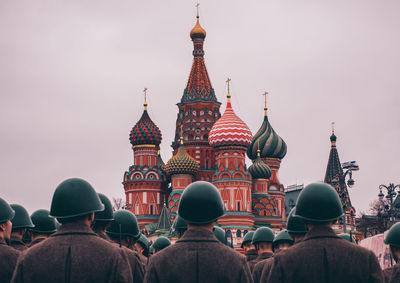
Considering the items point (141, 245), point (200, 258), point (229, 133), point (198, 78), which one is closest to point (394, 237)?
point (200, 258)

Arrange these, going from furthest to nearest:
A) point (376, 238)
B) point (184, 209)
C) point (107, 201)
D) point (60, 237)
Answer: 1. point (376, 238)
2. point (107, 201)
3. point (184, 209)
4. point (60, 237)

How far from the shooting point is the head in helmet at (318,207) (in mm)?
4496

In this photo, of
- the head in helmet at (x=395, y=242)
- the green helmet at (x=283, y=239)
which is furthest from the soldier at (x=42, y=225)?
the head in helmet at (x=395, y=242)

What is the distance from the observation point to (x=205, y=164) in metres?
56.7

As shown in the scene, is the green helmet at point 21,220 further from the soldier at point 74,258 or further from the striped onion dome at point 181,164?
the striped onion dome at point 181,164

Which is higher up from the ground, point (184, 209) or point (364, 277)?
point (184, 209)

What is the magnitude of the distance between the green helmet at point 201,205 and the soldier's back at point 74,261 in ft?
1.62

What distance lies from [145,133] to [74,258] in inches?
2070

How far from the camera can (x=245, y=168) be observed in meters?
53.1

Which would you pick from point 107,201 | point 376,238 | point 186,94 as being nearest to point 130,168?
point 186,94

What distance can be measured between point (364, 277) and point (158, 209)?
169 ft

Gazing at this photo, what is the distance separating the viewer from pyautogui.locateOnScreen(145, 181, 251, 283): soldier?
4262mm

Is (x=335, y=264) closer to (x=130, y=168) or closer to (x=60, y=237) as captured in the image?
(x=60, y=237)

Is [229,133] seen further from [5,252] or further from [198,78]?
[5,252]
